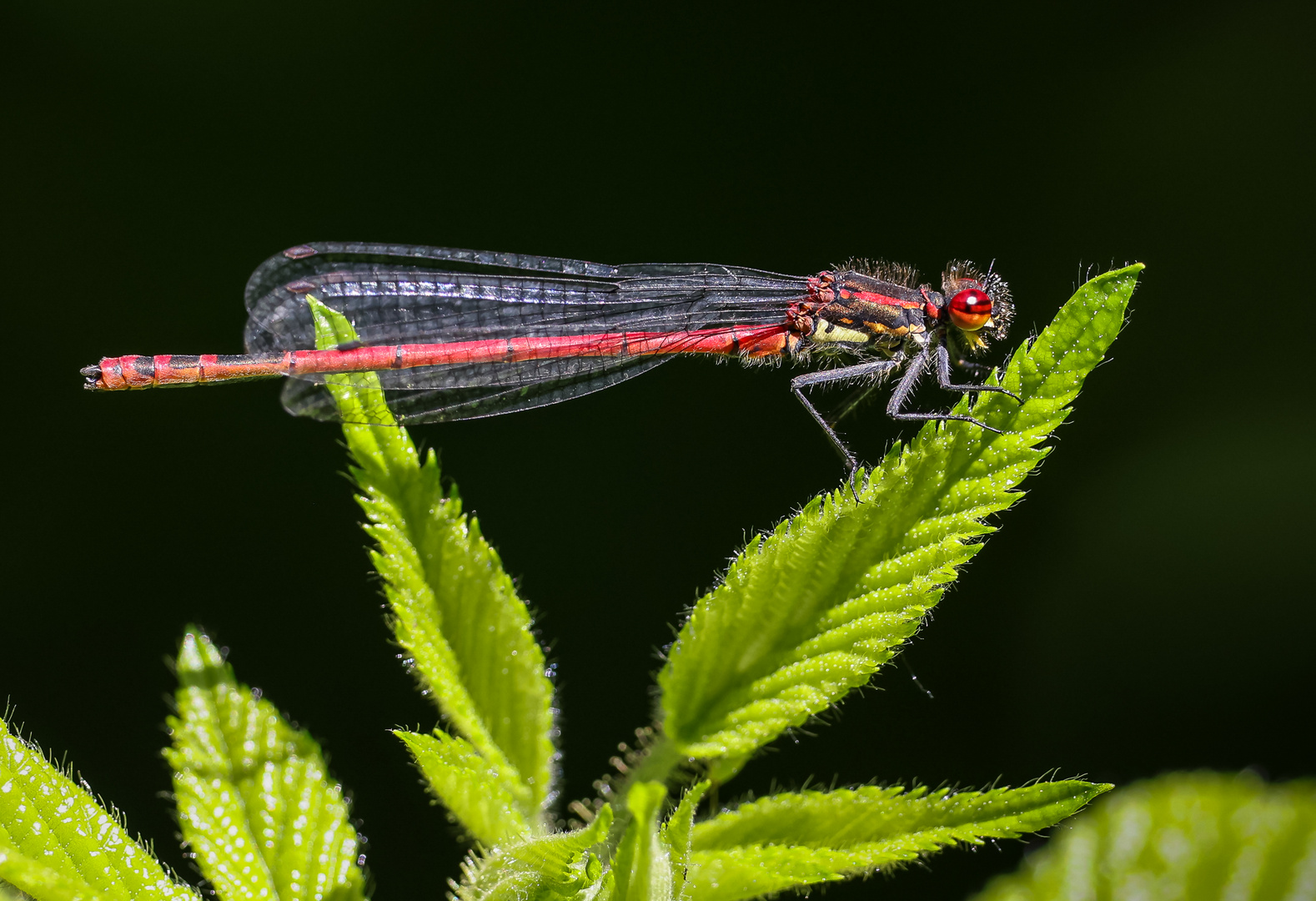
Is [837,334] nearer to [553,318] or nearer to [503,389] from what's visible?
[553,318]

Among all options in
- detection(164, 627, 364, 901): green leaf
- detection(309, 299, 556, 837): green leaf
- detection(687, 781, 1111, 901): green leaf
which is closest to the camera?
detection(687, 781, 1111, 901): green leaf

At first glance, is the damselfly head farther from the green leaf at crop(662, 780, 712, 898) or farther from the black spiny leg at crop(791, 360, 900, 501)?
the green leaf at crop(662, 780, 712, 898)

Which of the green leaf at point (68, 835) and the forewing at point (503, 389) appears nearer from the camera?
the green leaf at point (68, 835)

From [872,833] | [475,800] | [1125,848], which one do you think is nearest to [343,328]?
[475,800]

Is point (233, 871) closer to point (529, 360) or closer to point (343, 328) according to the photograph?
point (343, 328)

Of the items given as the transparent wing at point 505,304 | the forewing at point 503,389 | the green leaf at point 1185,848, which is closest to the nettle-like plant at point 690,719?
the green leaf at point 1185,848

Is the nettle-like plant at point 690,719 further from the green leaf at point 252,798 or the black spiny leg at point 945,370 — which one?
the black spiny leg at point 945,370

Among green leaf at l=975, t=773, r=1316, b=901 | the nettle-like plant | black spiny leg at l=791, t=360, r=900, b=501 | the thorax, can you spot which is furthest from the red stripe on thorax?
green leaf at l=975, t=773, r=1316, b=901

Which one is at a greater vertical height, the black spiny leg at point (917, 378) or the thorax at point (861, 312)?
the thorax at point (861, 312)
